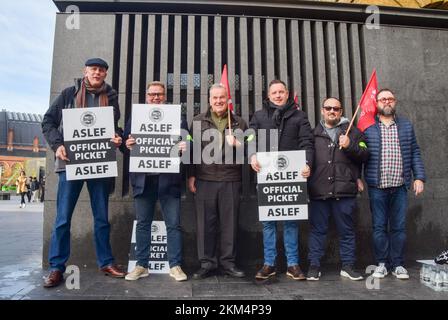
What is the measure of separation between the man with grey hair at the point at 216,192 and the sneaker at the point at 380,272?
1917mm

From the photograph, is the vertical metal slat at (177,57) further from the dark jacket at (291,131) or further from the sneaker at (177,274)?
the sneaker at (177,274)

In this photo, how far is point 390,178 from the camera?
4.91 m

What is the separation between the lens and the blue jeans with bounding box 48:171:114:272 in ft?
14.6

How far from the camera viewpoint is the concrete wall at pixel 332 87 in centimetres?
585

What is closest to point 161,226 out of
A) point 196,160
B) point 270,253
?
point 196,160

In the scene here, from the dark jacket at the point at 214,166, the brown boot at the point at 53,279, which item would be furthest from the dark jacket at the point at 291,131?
the brown boot at the point at 53,279

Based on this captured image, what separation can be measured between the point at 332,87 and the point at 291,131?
221 centimetres

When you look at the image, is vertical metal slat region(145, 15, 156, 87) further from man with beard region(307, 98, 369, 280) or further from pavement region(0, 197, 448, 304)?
pavement region(0, 197, 448, 304)

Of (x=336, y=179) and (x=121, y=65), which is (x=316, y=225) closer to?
(x=336, y=179)
